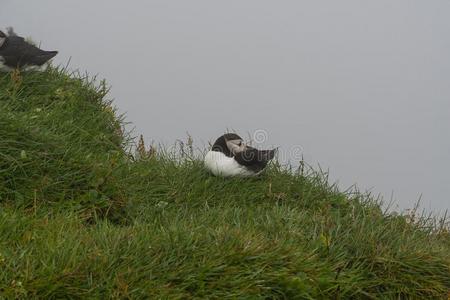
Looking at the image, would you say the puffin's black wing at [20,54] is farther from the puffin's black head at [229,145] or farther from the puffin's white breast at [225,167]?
the puffin's white breast at [225,167]

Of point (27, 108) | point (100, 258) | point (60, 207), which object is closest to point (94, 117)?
point (27, 108)

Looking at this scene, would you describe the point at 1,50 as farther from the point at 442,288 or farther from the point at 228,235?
the point at 442,288

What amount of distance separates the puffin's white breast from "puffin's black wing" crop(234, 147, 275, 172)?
0.05 m

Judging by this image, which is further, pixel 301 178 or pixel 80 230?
pixel 301 178

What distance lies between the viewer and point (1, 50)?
27.7ft

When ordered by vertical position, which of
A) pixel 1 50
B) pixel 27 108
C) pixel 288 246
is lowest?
pixel 288 246

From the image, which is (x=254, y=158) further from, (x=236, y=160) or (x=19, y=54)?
(x=19, y=54)

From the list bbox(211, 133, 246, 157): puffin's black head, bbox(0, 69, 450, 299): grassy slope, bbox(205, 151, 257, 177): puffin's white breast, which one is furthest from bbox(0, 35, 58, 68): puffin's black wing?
bbox(205, 151, 257, 177): puffin's white breast

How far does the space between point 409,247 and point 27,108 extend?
4194mm

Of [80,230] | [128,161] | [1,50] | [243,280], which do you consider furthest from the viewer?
[1,50]

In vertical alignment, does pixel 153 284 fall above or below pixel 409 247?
below

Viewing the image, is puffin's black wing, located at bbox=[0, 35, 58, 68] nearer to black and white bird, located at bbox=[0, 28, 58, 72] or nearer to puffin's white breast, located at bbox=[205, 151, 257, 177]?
black and white bird, located at bbox=[0, 28, 58, 72]

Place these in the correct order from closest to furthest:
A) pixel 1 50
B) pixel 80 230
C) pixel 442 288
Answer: pixel 80 230 < pixel 442 288 < pixel 1 50

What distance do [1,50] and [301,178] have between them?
363 cm
